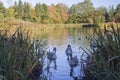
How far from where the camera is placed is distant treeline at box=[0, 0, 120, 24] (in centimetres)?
5242

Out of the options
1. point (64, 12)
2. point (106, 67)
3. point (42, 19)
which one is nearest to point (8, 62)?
point (106, 67)

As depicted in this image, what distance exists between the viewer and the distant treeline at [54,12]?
172ft

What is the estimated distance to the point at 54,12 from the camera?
78.9 meters

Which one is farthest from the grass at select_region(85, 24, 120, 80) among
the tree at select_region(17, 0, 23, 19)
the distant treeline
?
the tree at select_region(17, 0, 23, 19)

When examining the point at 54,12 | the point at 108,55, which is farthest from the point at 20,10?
the point at 108,55

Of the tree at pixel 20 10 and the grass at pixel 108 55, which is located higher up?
the tree at pixel 20 10

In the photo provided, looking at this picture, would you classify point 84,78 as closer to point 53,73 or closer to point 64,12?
point 53,73

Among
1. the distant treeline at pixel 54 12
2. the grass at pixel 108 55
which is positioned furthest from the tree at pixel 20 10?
the grass at pixel 108 55

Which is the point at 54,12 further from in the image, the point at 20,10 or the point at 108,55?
the point at 108,55

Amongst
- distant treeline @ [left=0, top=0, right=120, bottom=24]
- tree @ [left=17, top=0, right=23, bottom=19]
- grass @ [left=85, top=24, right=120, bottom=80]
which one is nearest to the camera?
grass @ [left=85, top=24, right=120, bottom=80]

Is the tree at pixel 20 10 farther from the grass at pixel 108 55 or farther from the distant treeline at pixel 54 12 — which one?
the grass at pixel 108 55

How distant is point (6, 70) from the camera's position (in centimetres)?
432

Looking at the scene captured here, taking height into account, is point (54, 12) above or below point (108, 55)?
above

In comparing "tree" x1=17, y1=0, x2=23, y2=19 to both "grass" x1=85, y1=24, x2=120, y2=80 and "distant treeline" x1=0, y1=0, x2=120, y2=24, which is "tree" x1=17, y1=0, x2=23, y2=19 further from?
"grass" x1=85, y1=24, x2=120, y2=80
